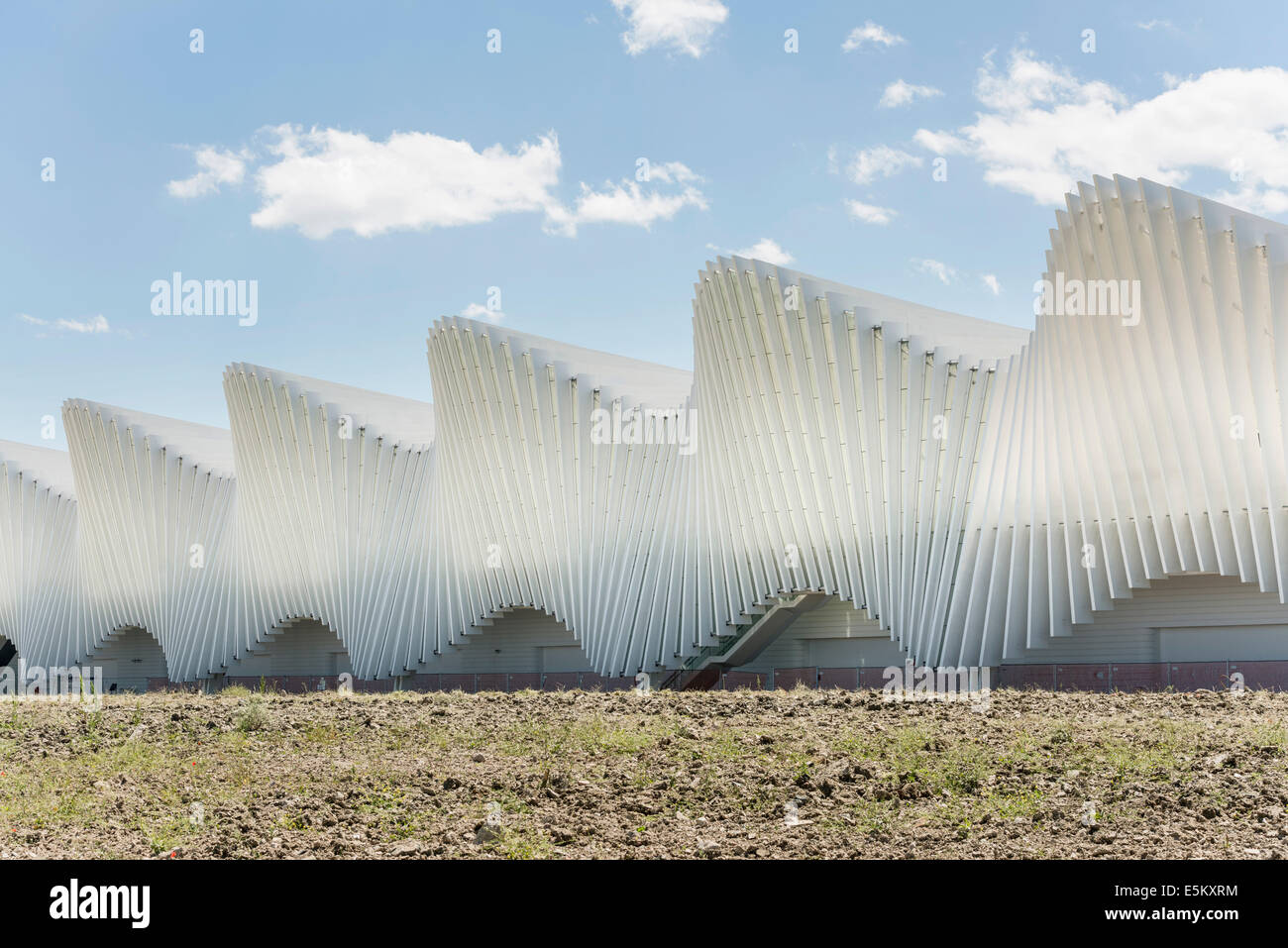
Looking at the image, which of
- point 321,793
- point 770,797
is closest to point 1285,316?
point 770,797

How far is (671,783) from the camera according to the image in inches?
444

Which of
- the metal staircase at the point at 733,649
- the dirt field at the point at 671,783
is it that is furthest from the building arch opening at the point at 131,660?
the dirt field at the point at 671,783

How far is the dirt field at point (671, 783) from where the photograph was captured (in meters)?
9.37

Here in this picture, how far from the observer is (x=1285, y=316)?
65.0ft

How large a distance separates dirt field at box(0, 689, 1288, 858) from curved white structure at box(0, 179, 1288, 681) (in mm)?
6434

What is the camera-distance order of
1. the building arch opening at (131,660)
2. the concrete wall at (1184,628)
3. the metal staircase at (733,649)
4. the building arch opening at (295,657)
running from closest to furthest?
1. the concrete wall at (1184,628)
2. the metal staircase at (733,649)
3. the building arch opening at (295,657)
4. the building arch opening at (131,660)

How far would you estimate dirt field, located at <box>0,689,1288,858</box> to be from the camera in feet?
30.7

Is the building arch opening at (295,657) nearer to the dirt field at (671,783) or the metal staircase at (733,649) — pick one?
the metal staircase at (733,649)

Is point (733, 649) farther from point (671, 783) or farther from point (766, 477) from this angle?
point (671, 783)

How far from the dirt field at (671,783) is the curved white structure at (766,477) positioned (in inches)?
253

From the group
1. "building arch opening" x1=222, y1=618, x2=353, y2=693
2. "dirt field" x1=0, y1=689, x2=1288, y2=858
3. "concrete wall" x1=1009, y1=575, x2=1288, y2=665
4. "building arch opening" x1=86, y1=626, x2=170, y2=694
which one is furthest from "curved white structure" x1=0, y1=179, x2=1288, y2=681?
"dirt field" x1=0, y1=689, x2=1288, y2=858

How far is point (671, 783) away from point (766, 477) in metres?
17.9

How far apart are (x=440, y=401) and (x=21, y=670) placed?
2495 cm

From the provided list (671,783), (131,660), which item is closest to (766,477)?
(671,783)
